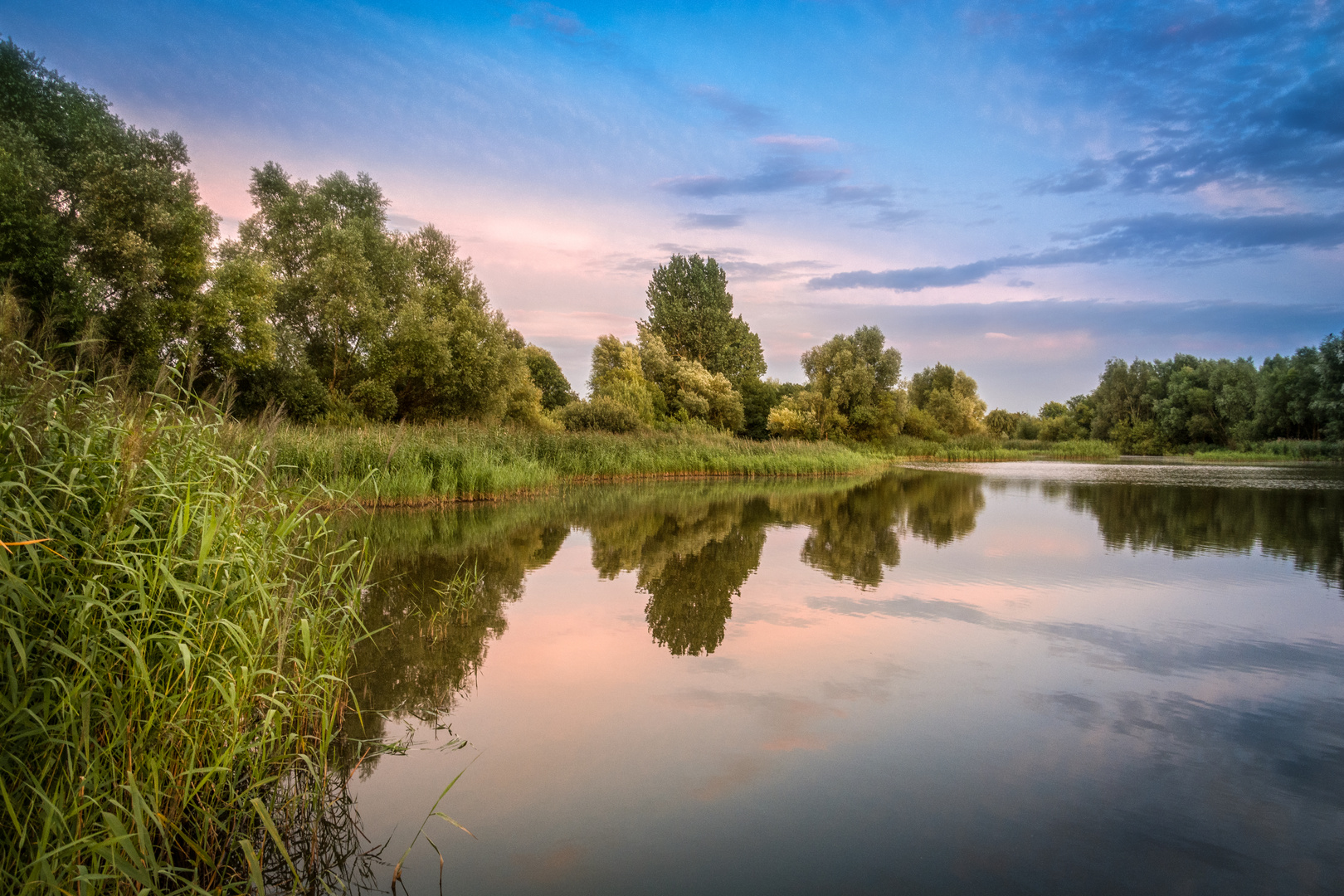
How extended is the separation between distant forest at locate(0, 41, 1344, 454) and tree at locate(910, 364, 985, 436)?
3.98m

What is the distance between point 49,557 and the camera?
8.82 feet

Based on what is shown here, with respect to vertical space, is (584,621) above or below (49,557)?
below

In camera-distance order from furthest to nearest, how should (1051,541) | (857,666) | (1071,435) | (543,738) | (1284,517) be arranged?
1. (1071,435)
2. (1284,517)
3. (1051,541)
4. (857,666)
5. (543,738)

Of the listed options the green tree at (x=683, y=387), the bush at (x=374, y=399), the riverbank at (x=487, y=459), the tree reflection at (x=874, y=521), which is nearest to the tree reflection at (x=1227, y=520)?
the tree reflection at (x=874, y=521)

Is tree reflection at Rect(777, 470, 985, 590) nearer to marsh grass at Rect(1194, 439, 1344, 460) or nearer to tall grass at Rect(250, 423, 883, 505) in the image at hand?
tall grass at Rect(250, 423, 883, 505)

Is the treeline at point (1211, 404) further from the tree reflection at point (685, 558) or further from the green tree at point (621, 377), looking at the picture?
the tree reflection at point (685, 558)

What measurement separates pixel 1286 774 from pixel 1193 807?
792mm

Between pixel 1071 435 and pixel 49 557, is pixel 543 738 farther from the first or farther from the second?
pixel 1071 435

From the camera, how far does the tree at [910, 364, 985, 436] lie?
6003cm

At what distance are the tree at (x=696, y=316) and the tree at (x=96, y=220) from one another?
30687 millimetres

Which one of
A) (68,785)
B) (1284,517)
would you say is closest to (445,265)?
(1284,517)

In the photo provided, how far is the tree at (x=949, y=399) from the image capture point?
6003 cm

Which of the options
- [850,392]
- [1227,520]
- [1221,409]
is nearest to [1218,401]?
[1221,409]

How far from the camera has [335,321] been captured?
27859 millimetres
